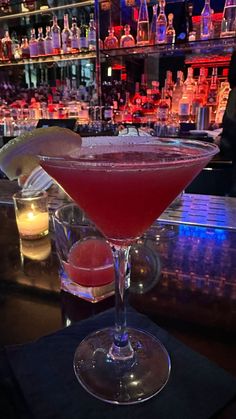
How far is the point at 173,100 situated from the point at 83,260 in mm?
2328

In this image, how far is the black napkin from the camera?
0.44 m

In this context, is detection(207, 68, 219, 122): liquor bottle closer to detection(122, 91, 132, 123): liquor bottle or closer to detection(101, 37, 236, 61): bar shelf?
detection(101, 37, 236, 61): bar shelf

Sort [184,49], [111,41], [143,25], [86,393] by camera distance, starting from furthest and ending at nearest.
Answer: [111,41] < [143,25] < [184,49] < [86,393]

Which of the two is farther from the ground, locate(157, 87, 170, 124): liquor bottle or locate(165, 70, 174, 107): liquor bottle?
locate(165, 70, 174, 107): liquor bottle

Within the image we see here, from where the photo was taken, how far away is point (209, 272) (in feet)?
2.45

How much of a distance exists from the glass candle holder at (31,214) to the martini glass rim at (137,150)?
316 millimetres

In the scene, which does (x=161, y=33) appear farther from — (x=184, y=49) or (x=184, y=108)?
(x=184, y=108)

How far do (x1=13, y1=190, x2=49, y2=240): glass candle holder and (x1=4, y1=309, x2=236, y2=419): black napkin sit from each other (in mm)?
380

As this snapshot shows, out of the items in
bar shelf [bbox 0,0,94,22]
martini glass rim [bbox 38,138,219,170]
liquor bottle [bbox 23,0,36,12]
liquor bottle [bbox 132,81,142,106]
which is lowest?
martini glass rim [bbox 38,138,219,170]

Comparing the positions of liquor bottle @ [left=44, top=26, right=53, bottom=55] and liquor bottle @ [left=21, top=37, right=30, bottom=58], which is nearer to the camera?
liquor bottle @ [left=44, top=26, right=53, bottom=55]

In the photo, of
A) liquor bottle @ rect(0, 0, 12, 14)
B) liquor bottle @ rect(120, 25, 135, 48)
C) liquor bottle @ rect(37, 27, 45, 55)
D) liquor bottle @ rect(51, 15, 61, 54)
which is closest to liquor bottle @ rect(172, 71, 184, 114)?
liquor bottle @ rect(120, 25, 135, 48)

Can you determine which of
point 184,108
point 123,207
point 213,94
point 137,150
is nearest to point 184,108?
point 184,108

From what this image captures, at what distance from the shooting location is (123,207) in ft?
1.68

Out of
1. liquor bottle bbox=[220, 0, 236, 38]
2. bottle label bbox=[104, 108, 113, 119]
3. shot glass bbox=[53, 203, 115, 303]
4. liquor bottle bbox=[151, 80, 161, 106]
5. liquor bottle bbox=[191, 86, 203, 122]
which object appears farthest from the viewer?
liquor bottle bbox=[151, 80, 161, 106]
